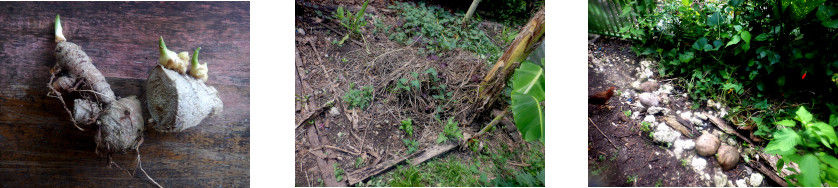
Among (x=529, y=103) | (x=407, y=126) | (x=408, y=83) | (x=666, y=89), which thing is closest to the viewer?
(x=529, y=103)

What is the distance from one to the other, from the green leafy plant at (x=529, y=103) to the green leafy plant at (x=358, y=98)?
0.48 m

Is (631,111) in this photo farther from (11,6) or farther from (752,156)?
(11,6)

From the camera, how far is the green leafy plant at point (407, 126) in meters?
1.04

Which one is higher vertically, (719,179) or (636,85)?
(636,85)

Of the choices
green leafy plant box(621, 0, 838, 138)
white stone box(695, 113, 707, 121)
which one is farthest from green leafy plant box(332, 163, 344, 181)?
white stone box(695, 113, 707, 121)

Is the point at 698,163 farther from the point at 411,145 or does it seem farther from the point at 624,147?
the point at 411,145

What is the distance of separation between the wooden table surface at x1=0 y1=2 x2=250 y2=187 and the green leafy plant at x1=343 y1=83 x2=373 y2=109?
32 cm

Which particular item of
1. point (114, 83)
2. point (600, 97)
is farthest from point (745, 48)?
point (114, 83)

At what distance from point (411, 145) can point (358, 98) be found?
0.24 m

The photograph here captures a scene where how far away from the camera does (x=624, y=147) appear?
109 centimetres

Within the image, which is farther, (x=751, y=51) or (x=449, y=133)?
(x=751, y=51)

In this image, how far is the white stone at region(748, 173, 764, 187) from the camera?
1.05m

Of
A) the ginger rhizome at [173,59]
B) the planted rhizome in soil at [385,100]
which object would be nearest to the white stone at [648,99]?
the planted rhizome in soil at [385,100]

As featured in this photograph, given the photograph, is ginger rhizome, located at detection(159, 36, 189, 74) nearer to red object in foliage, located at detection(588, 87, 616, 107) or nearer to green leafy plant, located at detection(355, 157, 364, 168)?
green leafy plant, located at detection(355, 157, 364, 168)
